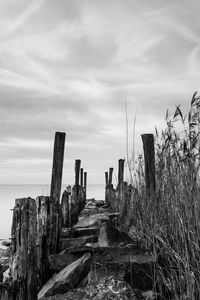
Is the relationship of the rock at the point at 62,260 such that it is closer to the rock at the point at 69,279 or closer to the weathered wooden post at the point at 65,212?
the rock at the point at 69,279

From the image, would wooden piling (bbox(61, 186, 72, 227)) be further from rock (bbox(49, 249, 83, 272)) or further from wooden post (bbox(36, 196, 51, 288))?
rock (bbox(49, 249, 83, 272))

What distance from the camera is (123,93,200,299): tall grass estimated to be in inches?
120

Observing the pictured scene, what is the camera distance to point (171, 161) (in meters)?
4.14

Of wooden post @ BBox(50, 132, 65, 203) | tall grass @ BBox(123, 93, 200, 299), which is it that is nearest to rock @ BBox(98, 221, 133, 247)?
tall grass @ BBox(123, 93, 200, 299)

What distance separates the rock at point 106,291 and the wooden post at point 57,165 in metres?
3.51

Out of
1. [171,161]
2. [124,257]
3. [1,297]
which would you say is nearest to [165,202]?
[171,161]

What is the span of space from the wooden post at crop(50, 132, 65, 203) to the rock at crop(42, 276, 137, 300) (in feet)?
11.5

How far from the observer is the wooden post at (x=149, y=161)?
5.10 m

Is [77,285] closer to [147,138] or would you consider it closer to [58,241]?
[58,241]

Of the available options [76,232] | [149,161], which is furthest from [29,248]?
[76,232]

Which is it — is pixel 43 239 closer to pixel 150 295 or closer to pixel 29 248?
pixel 29 248

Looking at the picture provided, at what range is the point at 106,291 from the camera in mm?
3145

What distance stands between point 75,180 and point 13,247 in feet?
41.2

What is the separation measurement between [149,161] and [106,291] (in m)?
2.60
